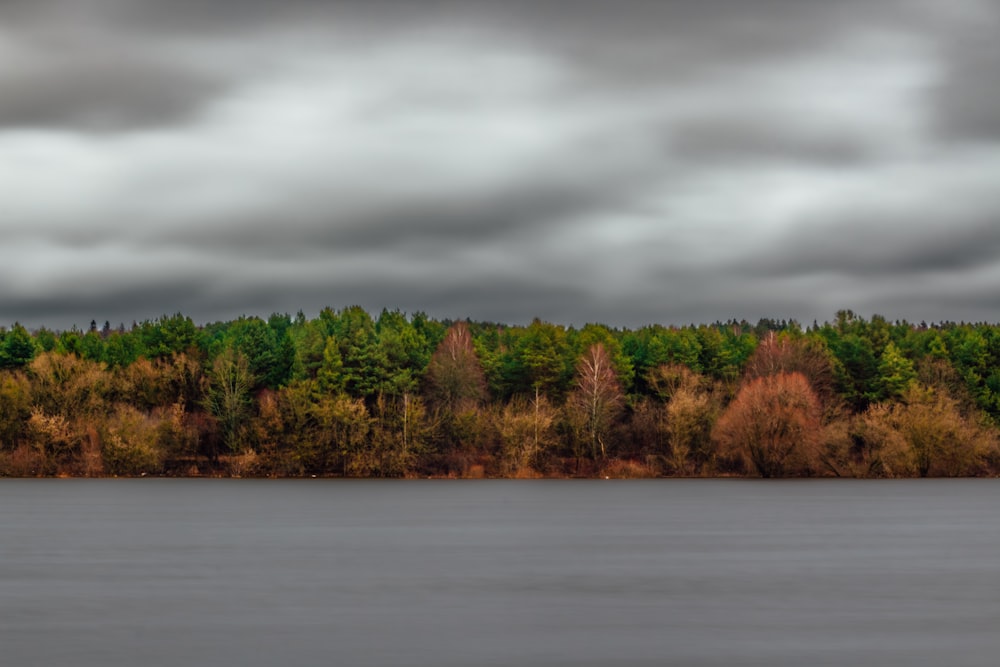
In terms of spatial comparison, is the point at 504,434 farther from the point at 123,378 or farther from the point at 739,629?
the point at 739,629

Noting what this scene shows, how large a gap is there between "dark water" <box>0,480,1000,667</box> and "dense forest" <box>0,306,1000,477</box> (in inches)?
1735

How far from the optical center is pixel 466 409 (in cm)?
13012

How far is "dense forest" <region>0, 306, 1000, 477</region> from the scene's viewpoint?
119 m

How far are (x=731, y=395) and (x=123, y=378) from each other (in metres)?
68.4

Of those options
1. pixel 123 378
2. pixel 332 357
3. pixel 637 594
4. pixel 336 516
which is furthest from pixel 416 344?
pixel 637 594

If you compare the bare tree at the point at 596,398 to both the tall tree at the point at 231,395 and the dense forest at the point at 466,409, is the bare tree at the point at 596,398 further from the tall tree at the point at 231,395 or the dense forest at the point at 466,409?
the tall tree at the point at 231,395

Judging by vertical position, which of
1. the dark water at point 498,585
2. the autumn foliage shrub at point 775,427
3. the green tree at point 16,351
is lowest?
the dark water at point 498,585

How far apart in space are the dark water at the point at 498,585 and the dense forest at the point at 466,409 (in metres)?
44.1

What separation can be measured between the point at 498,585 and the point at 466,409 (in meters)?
92.8

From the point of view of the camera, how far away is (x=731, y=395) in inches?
5531

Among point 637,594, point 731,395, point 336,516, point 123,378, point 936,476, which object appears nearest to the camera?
point 637,594

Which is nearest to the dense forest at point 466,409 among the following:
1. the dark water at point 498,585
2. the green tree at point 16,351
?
the green tree at point 16,351

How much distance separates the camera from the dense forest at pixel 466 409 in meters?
119

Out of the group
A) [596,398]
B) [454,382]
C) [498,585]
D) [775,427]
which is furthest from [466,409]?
[498,585]
